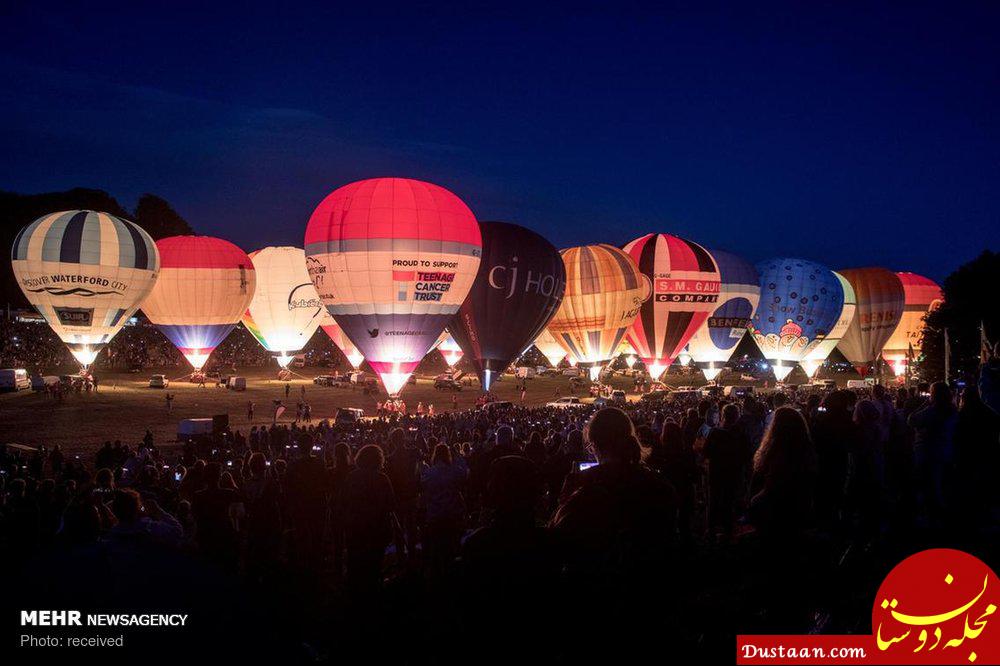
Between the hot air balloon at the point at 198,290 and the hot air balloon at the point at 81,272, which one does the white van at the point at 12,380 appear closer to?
the hot air balloon at the point at 81,272

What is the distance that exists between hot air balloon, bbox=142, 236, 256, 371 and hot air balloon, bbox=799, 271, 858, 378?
26625 millimetres

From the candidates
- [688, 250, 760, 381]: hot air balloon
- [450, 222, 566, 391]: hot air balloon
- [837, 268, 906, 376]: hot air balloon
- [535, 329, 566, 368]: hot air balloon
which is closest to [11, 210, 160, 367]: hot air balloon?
[450, 222, 566, 391]: hot air balloon

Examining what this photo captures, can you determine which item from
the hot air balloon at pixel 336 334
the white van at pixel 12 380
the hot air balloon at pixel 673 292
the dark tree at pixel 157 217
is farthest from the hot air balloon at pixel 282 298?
the dark tree at pixel 157 217

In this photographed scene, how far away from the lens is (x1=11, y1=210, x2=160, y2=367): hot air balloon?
27.4 meters

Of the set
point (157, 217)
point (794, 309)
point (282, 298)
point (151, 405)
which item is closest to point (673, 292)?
point (794, 309)

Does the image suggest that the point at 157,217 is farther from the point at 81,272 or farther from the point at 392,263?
the point at 392,263

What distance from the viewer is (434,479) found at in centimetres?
539

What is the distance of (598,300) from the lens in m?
27.8

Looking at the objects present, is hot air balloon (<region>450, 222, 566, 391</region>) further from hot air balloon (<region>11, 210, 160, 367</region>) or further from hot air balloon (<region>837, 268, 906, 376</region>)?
hot air balloon (<region>837, 268, 906, 376</region>)

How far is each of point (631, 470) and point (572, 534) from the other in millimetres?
399

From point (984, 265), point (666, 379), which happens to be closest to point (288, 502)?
point (984, 265)

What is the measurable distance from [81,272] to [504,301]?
56.0 feet

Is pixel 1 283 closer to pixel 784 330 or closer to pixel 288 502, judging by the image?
pixel 784 330

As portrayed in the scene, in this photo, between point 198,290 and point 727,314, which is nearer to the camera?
point 198,290
